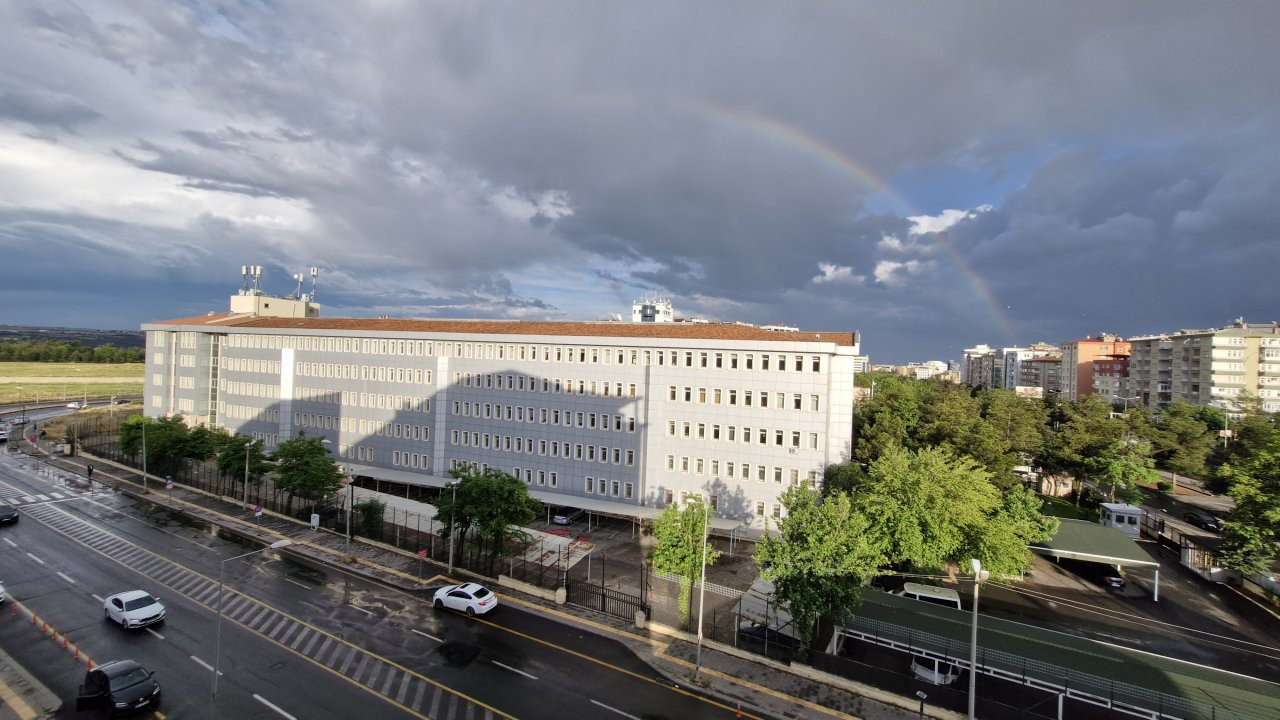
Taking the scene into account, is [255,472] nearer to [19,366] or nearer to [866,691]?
[866,691]

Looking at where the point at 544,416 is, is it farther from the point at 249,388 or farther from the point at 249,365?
the point at 249,365

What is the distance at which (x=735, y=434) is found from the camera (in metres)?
47.6

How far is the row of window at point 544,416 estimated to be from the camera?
51.5 metres

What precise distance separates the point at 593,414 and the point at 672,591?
814 inches

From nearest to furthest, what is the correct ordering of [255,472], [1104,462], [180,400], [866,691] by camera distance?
[866,691], [255,472], [1104,462], [180,400]

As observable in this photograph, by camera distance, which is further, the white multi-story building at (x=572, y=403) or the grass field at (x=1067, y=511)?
the grass field at (x=1067, y=511)

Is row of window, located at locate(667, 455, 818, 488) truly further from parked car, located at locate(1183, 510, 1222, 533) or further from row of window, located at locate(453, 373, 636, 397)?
parked car, located at locate(1183, 510, 1222, 533)

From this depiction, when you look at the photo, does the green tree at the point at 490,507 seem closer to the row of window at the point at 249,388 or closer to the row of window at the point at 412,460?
the row of window at the point at 412,460

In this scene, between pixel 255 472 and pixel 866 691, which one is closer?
pixel 866 691

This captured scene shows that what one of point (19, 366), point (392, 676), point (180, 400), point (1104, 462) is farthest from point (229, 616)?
point (19, 366)

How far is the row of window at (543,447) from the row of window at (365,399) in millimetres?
5133

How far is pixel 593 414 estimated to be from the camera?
172ft

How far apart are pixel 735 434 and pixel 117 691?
129ft

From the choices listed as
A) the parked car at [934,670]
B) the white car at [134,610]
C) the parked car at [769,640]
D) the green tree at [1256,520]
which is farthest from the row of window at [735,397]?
the white car at [134,610]
